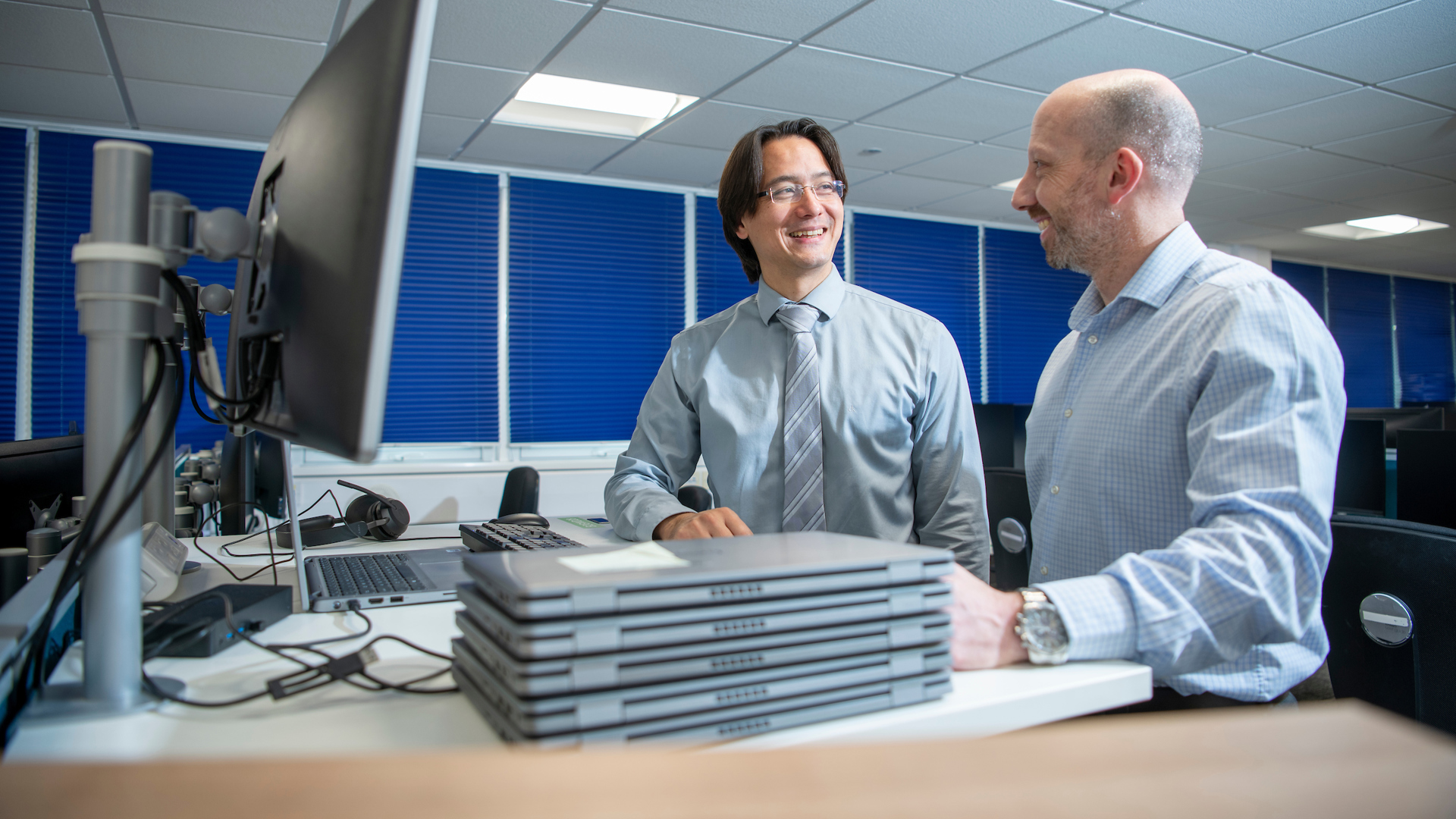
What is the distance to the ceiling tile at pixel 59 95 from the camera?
11.3ft

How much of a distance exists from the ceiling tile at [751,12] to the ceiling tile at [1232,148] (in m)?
2.52

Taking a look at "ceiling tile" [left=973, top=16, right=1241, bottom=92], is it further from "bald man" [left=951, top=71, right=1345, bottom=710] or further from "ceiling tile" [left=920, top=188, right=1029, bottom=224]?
"bald man" [left=951, top=71, right=1345, bottom=710]

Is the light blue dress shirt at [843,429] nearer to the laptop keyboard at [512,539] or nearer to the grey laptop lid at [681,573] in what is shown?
the laptop keyboard at [512,539]

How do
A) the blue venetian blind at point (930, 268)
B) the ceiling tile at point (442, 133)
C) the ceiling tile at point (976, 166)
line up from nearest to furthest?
the ceiling tile at point (442, 133) → the ceiling tile at point (976, 166) → the blue venetian blind at point (930, 268)

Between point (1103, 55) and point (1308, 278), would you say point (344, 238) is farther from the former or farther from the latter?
point (1308, 278)

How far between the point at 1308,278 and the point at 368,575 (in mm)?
9462

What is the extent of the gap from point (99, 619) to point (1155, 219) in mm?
1421

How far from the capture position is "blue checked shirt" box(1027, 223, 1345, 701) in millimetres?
843

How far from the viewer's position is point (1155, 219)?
127cm

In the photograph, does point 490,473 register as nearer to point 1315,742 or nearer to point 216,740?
point 216,740

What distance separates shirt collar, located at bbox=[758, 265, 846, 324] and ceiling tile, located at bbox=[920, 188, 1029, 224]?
429cm

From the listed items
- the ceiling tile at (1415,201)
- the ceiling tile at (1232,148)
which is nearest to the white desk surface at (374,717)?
the ceiling tile at (1232,148)

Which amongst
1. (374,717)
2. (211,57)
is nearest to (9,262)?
(211,57)

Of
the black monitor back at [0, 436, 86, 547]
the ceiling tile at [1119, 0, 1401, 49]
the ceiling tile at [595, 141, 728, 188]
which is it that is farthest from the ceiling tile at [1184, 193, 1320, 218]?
the black monitor back at [0, 436, 86, 547]
